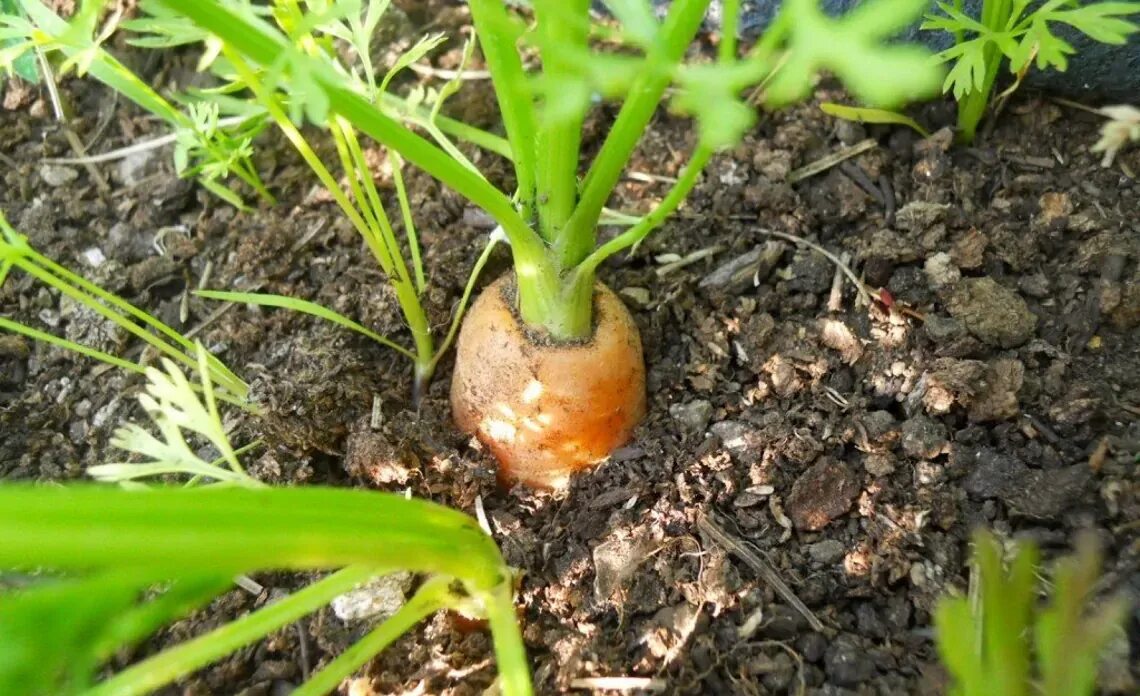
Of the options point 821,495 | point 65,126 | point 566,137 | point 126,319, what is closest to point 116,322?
point 126,319

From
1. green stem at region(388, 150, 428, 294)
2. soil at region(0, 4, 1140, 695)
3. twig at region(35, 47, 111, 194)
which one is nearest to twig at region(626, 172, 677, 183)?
soil at region(0, 4, 1140, 695)

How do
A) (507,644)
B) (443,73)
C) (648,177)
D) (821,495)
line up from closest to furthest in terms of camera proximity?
(507,644) < (821,495) < (648,177) < (443,73)

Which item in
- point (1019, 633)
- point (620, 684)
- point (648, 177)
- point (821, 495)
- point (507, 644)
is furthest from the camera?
point (648, 177)

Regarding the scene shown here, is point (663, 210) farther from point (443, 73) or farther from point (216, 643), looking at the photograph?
point (443, 73)

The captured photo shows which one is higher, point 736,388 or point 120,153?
point 120,153

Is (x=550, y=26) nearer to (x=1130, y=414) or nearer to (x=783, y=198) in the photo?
(x=783, y=198)

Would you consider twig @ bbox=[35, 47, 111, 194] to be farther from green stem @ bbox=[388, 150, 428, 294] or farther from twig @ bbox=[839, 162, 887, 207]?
twig @ bbox=[839, 162, 887, 207]
